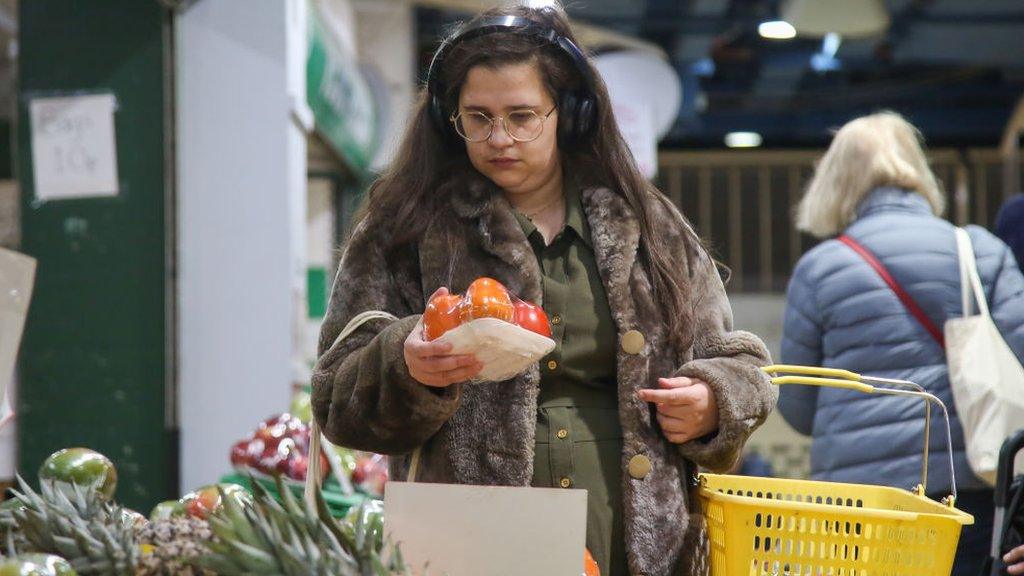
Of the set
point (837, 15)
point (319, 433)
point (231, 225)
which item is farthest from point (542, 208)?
point (837, 15)

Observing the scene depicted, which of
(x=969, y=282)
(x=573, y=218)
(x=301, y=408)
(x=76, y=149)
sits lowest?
(x=301, y=408)

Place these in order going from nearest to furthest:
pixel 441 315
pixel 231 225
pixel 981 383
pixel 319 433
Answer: pixel 441 315, pixel 319 433, pixel 981 383, pixel 231 225

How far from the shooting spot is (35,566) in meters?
1.58

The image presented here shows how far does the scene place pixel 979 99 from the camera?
13414 mm

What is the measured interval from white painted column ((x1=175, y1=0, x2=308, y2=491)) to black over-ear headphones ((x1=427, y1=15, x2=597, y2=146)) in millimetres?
2595

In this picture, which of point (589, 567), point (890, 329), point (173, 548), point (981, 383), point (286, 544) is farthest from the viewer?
point (890, 329)

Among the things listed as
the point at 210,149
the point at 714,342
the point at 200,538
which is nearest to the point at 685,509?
the point at 714,342

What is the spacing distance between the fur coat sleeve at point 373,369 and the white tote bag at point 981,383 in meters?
1.87

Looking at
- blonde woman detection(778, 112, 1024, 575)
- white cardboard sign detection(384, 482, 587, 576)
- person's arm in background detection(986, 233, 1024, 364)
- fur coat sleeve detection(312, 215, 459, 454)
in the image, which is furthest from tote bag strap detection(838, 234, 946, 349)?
white cardboard sign detection(384, 482, 587, 576)

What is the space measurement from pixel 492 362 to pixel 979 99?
12.7m

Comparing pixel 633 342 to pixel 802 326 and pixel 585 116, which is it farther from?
pixel 802 326

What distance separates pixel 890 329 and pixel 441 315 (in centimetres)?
213

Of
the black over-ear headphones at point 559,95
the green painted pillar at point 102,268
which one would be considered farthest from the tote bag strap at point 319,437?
the green painted pillar at point 102,268

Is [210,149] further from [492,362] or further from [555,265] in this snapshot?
[492,362]
